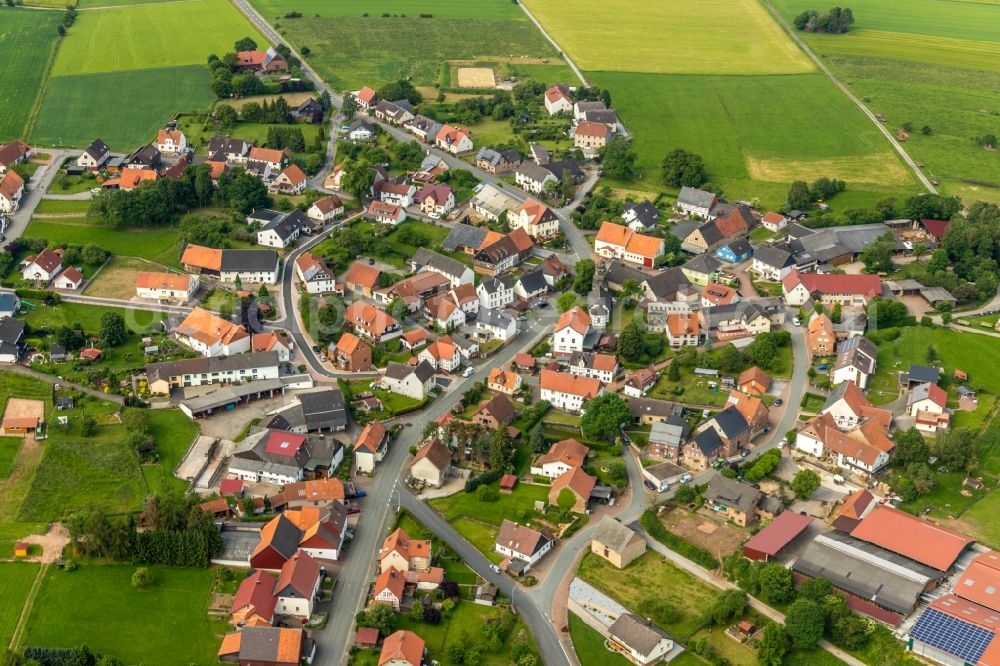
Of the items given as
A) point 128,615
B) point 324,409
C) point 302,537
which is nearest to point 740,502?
point 302,537

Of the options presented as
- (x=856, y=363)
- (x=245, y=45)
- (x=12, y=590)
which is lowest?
(x=12, y=590)

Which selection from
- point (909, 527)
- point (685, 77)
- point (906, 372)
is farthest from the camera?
point (685, 77)

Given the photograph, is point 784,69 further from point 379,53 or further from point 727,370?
point 727,370

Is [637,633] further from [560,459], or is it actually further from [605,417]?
[605,417]

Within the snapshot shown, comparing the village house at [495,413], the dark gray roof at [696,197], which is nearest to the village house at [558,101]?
the dark gray roof at [696,197]

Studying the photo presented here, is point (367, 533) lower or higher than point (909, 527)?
lower

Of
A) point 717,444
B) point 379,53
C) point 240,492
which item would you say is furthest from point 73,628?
point 379,53

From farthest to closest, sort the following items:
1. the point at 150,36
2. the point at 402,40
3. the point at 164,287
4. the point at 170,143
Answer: the point at 402,40 < the point at 150,36 < the point at 170,143 < the point at 164,287
